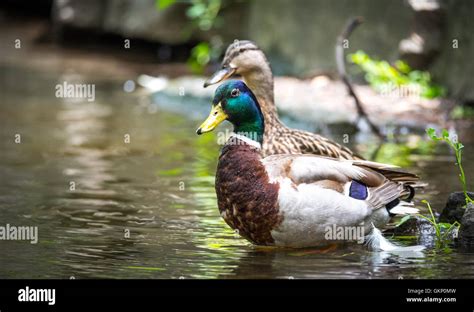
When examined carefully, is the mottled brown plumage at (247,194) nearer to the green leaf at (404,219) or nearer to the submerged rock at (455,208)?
the green leaf at (404,219)

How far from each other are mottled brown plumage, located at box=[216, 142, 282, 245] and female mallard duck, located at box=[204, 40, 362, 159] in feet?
3.57

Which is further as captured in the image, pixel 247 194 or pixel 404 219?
pixel 404 219

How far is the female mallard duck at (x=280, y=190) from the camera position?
20.0ft

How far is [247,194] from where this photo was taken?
6.14 m

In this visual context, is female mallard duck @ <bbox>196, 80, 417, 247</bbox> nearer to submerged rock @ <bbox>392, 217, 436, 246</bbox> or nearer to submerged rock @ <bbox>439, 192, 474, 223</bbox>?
submerged rock @ <bbox>392, 217, 436, 246</bbox>

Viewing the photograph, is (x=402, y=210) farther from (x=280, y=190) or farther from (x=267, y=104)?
(x=267, y=104)

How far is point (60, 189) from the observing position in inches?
331

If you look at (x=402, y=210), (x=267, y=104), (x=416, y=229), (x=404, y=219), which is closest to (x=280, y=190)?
(x=402, y=210)

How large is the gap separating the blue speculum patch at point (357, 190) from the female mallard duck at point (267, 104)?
0.86 meters

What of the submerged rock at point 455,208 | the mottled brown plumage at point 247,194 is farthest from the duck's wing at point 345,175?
the submerged rock at point 455,208

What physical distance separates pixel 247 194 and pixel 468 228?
1.48m

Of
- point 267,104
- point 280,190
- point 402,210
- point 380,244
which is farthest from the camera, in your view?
point 267,104

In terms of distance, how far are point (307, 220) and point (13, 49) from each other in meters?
13.5

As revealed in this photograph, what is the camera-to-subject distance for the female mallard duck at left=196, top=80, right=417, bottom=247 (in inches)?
240
